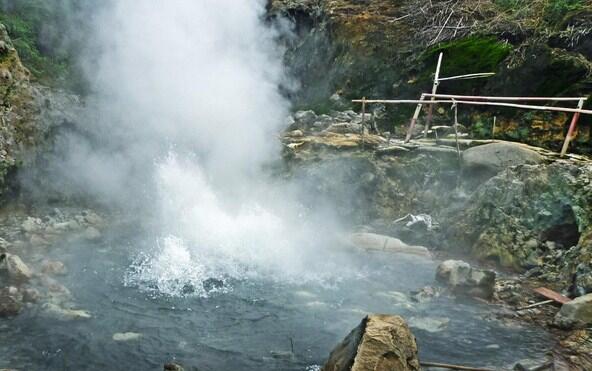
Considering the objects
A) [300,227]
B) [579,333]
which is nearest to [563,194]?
[579,333]

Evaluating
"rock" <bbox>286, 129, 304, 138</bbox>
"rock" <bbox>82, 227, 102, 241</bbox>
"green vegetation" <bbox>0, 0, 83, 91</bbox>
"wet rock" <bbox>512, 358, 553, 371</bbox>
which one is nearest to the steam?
"rock" <bbox>286, 129, 304, 138</bbox>

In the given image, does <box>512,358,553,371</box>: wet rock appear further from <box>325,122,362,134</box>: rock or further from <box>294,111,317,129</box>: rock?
<box>294,111,317,129</box>: rock

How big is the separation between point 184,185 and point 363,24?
8137 millimetres

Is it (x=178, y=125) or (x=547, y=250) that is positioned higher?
(x=178, y=125)

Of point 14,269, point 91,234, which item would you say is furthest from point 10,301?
point 91,234

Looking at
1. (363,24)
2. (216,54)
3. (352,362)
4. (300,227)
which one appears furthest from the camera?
(363,24)

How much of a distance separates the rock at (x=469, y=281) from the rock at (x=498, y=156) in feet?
9.20

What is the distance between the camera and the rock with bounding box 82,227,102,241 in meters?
8.46

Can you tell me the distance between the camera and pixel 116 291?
6.32 metres

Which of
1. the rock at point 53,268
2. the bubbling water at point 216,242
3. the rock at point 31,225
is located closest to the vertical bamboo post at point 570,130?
the bubbling water at point 216,242

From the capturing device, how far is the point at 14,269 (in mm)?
6047

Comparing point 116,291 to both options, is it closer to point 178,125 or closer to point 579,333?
point 579,333

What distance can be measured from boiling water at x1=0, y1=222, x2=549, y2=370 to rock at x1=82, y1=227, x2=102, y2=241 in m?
0.77

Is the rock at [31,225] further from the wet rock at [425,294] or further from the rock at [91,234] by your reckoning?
the wet rock at [425,294]
